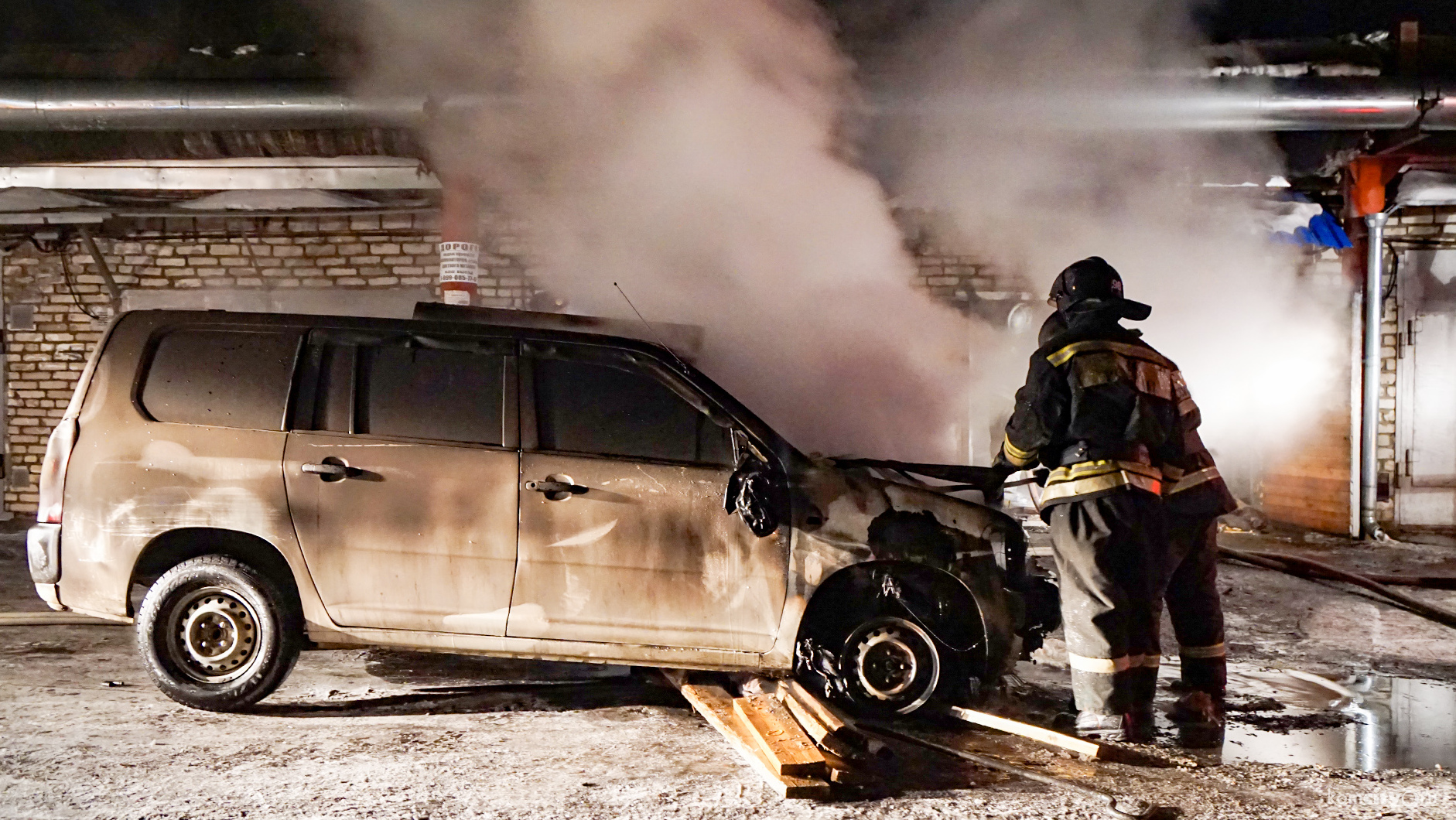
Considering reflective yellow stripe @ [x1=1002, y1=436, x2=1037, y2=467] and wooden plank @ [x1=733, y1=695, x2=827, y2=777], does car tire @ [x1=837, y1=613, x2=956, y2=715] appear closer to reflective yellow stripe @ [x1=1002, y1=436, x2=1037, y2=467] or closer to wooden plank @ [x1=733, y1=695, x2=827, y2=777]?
wooden plank @ [x1=733, y1=695, x2=827, y2=777]

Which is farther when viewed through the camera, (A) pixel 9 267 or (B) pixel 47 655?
(A) pixel 9 267

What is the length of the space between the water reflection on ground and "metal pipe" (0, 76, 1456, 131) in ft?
12.2

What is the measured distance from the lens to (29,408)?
9719 millimetres

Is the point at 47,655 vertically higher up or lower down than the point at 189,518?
lower down

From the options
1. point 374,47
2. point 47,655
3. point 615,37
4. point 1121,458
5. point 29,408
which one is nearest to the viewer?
point 1121,458

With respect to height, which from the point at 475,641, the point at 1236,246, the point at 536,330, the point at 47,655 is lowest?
the point at 47,655

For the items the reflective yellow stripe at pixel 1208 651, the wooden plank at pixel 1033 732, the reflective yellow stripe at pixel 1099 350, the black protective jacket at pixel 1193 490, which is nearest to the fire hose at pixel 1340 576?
the reflective yellow stripe at pixel 1208 651

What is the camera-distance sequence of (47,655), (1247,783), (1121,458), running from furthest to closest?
(47,655) → (1121,458) → (1247,783)

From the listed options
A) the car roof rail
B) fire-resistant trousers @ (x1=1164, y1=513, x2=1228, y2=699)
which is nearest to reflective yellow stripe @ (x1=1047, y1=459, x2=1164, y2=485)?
fire-resistant trousers @ (x1=1164, y1=513, x2=1228, y2=699)

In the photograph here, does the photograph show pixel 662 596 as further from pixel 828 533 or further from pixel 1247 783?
pixel 1247 783

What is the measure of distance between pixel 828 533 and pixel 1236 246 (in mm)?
6910

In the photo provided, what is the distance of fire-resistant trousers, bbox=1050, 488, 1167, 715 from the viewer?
12.4 feet

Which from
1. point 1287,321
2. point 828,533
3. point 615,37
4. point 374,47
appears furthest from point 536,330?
point 1287,321

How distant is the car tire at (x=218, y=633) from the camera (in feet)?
13.0
